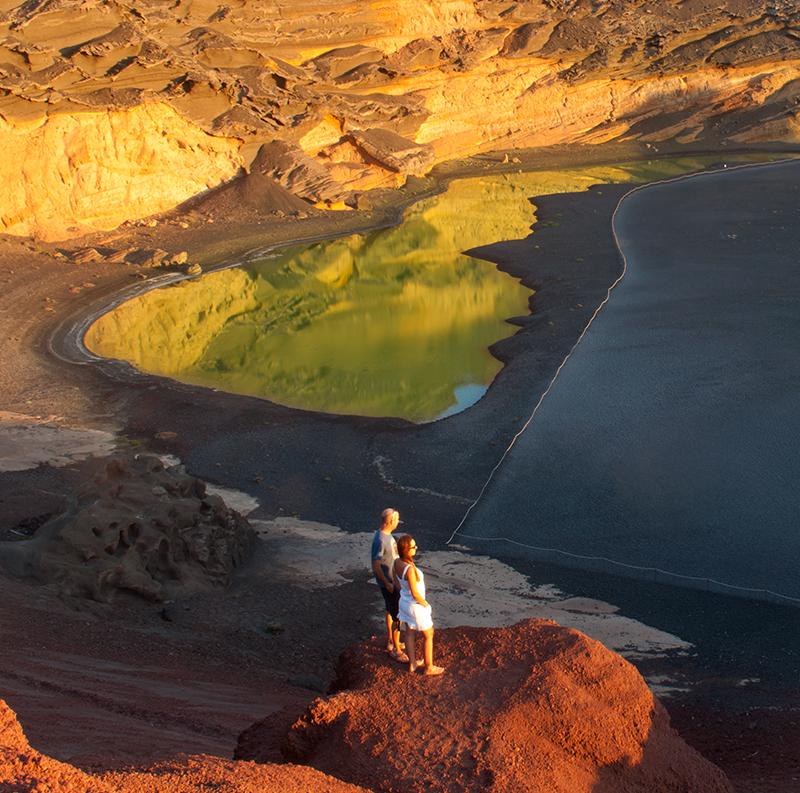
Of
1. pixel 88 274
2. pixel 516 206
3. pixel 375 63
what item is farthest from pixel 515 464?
pixel 375 63

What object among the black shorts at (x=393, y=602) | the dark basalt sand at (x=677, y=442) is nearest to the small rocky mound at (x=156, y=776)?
the black shorts at (x=393, y=602)

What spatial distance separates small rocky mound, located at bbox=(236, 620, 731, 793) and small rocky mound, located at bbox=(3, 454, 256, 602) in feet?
16.6

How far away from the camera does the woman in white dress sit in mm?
7711

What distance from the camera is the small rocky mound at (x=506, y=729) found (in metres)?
6.77

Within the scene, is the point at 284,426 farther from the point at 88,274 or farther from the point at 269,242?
the point at 269,242

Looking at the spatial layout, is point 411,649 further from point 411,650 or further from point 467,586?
point 467,586

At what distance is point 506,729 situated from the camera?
7.02 meters

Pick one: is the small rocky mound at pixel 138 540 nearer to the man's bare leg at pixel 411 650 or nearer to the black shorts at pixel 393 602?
the black shorts at pixel 393 602

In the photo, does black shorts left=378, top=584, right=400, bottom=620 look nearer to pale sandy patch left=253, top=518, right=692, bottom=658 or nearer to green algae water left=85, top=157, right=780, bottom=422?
pale sandy patch left=253, top=518, right=692, bottom=658

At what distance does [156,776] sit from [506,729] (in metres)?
2.26

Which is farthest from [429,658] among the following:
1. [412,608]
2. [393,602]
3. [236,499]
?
[236,499]

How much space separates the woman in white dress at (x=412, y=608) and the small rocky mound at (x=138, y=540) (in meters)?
5.17

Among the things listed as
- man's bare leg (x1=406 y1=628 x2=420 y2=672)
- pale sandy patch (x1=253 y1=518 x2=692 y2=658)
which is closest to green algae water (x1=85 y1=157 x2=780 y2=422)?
pale sandy patch (x1=253 y1=518 x2=692 y2=658)

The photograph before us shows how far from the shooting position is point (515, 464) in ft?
52.7
